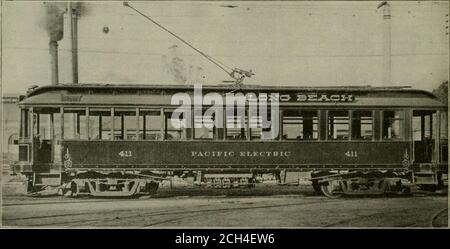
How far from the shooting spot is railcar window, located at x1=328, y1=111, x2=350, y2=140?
49.2ft

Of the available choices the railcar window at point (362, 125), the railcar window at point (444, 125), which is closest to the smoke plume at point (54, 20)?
the railcar window at point (362, 125)

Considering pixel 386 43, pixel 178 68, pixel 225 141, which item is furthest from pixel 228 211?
pixel 386 43

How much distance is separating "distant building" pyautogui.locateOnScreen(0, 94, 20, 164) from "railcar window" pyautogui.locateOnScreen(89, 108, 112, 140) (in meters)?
1.75

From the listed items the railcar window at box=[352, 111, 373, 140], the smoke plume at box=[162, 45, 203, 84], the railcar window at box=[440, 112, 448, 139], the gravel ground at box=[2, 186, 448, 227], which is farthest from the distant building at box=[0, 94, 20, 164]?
the railcar window at box=[440, 112, 448, 139]

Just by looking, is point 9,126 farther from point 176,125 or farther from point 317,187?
point 317,187

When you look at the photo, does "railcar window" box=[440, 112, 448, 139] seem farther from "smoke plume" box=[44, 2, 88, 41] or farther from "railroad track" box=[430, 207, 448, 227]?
"smoke plume" box=[44, 2, 88, 41]

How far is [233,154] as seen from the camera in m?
14.7

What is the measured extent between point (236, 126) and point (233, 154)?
0.68m

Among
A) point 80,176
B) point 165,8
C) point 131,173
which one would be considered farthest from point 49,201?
point 165,8

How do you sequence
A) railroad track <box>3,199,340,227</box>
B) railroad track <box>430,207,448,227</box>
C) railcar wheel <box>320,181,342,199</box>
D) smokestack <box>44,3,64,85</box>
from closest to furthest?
railroad track <box>3,199,340,227</box> < railroad track <box>430,207,448,227</box> < smokestack <box>44,3,64,85</box> < railcar wheel <box>320,181,342,199</box>

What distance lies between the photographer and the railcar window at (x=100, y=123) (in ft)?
48.0

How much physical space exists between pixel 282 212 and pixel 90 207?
14.2 ft

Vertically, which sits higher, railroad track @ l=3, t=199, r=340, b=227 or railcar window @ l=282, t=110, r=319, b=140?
railcar window @ l=282, t=110, r=319, b=140

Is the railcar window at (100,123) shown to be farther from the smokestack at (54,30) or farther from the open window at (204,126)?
the open window at (204,126)
